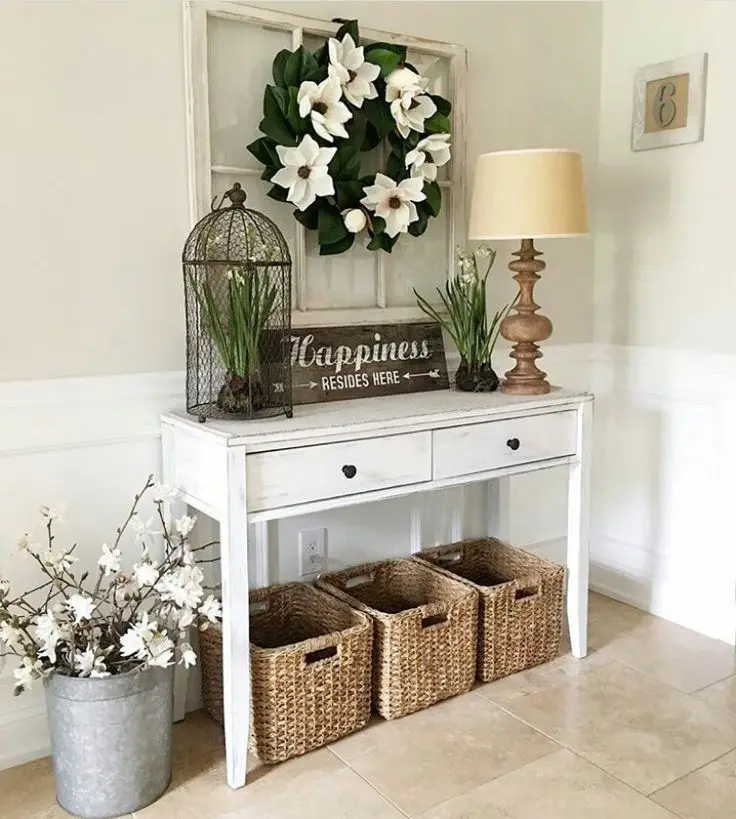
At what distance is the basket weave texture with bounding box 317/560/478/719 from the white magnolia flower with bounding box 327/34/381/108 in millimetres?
1306

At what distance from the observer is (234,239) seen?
2162mm

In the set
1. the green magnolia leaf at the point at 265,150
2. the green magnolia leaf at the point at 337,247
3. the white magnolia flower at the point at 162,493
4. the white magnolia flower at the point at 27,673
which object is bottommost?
the white magnolia flower at the point at 27,673

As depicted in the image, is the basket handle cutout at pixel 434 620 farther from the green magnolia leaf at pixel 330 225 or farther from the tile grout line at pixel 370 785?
the green magnolia leaf at pixel 330 225

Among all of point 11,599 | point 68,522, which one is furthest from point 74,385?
point 11,599

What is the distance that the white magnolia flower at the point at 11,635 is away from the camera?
1.84m

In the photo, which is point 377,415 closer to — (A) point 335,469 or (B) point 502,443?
(A) point 335,469

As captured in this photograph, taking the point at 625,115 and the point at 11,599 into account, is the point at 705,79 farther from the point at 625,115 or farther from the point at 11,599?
the point at 11,599

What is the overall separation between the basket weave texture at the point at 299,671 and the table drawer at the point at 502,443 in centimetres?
47

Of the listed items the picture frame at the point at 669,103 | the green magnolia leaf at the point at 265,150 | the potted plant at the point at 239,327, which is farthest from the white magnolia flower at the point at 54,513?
the picture frame at the point at 669,103

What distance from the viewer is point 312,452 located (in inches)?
79.4

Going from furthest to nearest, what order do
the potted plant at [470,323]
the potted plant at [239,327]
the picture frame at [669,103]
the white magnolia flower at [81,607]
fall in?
the picture frame at [669,103], the potted plant at [470,323], the potted plant at [239,327], the white magnolia flower at [81,607]

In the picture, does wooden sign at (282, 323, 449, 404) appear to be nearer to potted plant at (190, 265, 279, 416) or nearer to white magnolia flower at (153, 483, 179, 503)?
potted plant at (190, 265, 279, 416)

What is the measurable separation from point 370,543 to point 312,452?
711 millimetres

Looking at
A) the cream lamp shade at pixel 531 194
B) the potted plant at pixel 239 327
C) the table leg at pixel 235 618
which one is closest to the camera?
the table leg at pixel 235 618
